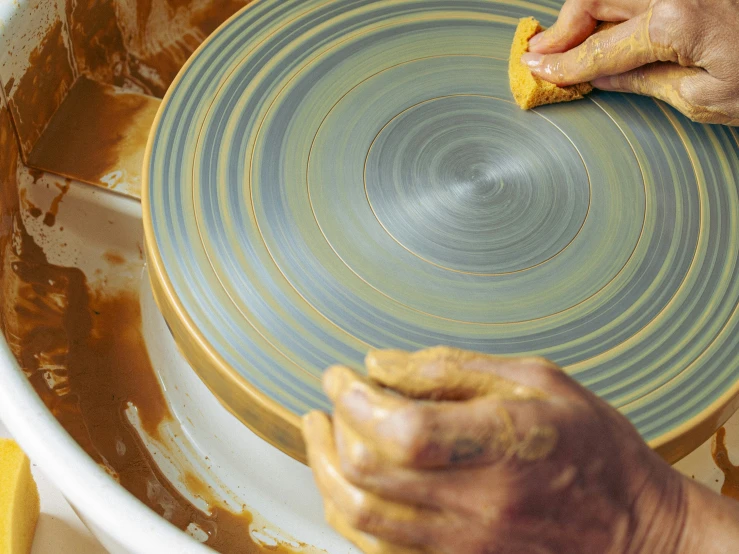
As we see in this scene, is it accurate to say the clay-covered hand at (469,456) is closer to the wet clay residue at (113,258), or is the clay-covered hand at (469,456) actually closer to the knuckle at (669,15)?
the knuckle at (669,15)

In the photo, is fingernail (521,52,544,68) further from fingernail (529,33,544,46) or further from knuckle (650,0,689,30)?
knuckle (650,0,689,30)

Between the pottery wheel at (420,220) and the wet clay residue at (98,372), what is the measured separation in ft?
1.05

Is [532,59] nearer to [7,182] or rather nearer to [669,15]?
[669,15]

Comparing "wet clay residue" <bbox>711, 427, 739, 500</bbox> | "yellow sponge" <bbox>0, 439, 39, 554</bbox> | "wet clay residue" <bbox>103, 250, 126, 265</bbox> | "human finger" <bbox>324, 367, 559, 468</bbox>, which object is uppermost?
"human finger" <bbox>324, 367, 559, 468</bbox>

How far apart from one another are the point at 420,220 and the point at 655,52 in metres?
0.49

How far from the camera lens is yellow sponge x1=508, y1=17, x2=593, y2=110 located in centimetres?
125

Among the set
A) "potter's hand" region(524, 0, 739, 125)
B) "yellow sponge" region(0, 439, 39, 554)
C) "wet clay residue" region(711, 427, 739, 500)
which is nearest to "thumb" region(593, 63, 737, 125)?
"potter's hand" region(524, 0, 739, 125)

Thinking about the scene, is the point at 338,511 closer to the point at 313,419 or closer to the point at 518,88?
the point at 313,419

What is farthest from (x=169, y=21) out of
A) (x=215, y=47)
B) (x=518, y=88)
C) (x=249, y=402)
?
(x=249, y=402)

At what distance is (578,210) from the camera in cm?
117

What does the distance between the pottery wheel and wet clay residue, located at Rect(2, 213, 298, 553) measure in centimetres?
32

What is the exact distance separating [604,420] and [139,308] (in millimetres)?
1053

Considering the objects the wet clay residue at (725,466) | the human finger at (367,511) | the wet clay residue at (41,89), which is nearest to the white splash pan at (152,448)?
the wet clay residue at (41,89)

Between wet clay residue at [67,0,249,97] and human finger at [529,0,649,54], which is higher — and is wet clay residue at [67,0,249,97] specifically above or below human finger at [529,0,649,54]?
below
